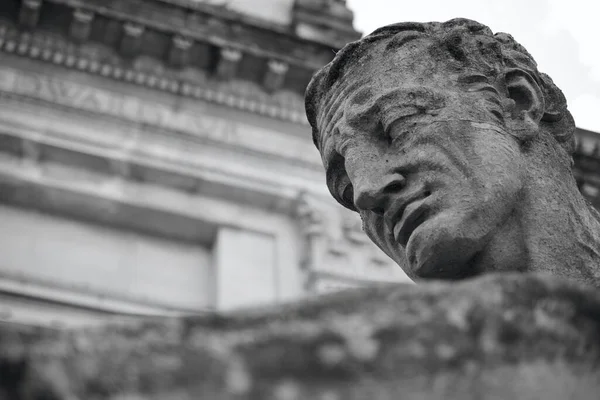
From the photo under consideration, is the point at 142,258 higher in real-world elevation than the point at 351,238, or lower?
lower

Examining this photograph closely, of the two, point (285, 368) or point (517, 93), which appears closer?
point (285, 368)

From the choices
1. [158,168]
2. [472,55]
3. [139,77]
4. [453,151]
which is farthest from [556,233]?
[139,77]

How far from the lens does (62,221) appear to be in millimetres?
9078

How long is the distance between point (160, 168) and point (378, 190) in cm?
677

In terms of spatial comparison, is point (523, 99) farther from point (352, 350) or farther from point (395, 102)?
point (352, 350)

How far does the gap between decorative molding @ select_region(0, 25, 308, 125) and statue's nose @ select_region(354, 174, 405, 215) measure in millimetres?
7398

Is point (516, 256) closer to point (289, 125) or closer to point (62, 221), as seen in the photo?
point (62, 221)

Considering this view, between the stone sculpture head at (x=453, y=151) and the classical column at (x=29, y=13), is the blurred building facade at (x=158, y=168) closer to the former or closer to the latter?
the classical column at (x=29, y=13)

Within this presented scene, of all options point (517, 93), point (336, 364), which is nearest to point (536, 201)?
point (517, 93)

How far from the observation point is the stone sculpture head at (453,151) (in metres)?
2.52

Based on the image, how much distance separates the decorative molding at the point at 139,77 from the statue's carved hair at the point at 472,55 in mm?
6953

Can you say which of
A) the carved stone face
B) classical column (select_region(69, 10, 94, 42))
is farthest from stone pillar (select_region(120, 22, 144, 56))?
the carved stone face

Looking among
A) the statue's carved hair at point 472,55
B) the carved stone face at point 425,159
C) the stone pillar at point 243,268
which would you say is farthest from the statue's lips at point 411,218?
the stone pillar at point 243,268

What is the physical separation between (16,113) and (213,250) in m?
1.79
